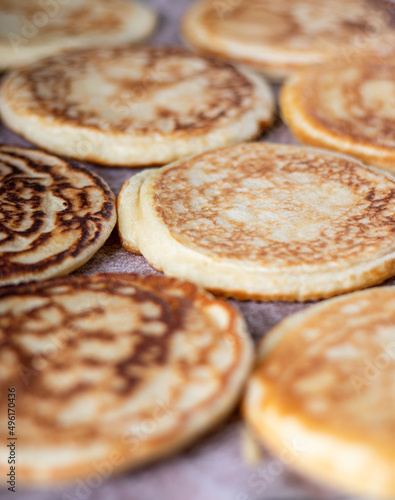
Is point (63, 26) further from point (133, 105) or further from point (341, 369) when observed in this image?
point (341, 369)

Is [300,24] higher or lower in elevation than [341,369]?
higher

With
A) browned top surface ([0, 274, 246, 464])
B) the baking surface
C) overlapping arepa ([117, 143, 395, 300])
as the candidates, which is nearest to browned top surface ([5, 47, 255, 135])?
overlapping arepa ([117, 143, 395, 300])

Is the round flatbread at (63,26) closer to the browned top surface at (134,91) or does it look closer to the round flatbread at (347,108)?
the browned top surface at (134,91)

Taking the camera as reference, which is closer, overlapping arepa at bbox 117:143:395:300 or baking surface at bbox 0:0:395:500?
baking surface at bbox 0:0:395:500

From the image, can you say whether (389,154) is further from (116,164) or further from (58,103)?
(58,103)

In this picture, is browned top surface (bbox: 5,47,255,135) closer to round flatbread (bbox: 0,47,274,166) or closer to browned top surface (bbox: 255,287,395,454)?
round flatbread (bbox: 0,47,274,166)

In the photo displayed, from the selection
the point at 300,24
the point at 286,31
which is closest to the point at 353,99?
the point at 286,31

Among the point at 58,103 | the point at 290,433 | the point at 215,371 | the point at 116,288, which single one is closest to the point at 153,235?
the point at 116,288
